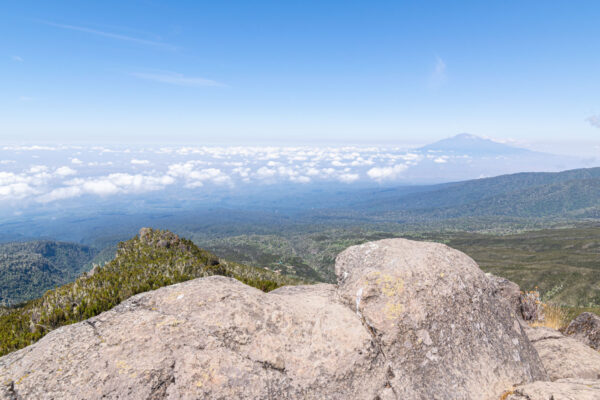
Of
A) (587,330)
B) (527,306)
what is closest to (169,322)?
(587,330)

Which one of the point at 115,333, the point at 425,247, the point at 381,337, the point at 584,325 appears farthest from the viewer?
the point at 584,325

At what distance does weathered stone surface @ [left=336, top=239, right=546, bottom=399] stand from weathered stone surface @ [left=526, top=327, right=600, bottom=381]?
1.19m

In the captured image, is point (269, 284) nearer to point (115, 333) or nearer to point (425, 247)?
point (425, 247)

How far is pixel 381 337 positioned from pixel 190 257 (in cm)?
3799

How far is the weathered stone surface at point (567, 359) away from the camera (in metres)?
10.4

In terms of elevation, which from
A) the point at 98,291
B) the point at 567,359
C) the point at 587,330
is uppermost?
the point at 567,359

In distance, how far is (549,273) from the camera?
153000mm

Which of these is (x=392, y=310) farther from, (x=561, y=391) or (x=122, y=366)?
(x=122, y=366)

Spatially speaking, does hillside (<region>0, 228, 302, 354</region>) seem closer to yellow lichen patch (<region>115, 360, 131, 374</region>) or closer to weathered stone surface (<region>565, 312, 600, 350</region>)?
yellow lichen patch (<region>115, 360, 131, 374</region>)

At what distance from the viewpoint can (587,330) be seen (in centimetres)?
1472

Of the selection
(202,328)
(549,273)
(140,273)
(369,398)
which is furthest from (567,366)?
(549,273)

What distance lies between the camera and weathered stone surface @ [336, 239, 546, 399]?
8719mm

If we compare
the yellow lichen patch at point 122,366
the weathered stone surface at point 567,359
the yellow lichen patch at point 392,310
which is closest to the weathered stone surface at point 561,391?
Answer: the weathered stone surface at point 567,359

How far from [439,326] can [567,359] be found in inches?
250
